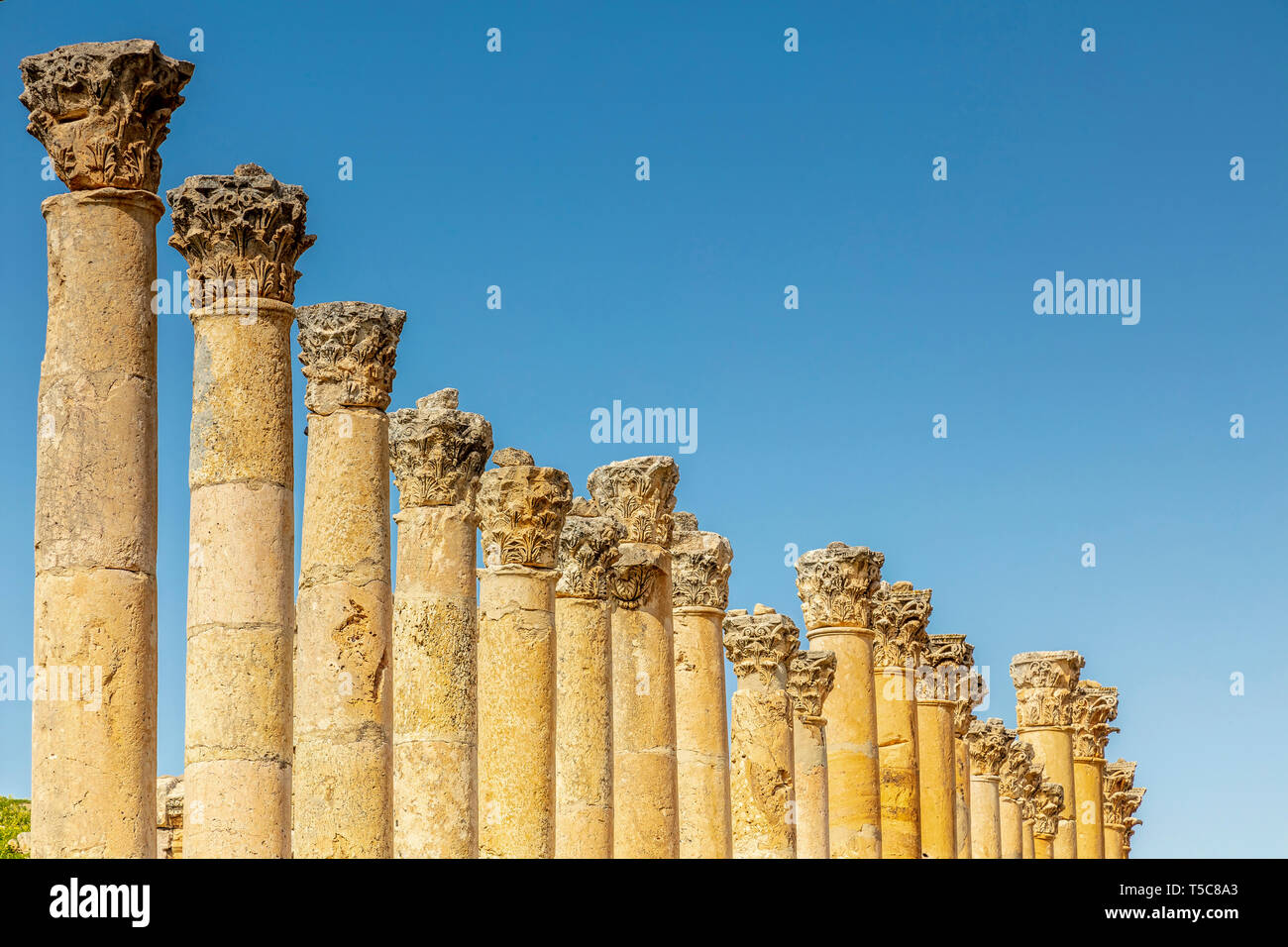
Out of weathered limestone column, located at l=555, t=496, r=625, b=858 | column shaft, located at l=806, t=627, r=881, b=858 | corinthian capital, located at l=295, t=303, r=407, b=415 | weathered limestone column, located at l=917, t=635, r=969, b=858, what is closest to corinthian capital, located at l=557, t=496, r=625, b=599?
weathered limestone column, located at l=555, t=496, r=625, b=858

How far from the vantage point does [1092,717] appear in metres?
54.3

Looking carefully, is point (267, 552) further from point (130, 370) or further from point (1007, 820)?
point (1007, 820)

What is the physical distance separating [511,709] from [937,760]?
16593 millimetres

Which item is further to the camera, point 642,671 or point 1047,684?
point 1047,684

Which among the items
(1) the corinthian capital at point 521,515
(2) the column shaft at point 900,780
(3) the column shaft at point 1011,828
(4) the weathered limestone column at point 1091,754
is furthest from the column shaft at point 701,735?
(4) the weathered limestone column at point 1091,754

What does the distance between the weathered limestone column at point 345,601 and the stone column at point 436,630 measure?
1765mm

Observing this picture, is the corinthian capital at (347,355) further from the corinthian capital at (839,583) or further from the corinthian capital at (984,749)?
the corinthian capital at (984,749)

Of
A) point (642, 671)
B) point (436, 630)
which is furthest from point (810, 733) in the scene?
point (436, 630)

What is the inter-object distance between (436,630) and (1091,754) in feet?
116

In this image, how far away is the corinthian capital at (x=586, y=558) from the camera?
2716cm

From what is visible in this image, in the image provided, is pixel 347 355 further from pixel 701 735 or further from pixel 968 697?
pixel 968 697

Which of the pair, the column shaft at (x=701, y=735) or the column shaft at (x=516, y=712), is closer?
the column shaft at (x=516, y=712)

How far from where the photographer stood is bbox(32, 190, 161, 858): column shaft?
1614cm

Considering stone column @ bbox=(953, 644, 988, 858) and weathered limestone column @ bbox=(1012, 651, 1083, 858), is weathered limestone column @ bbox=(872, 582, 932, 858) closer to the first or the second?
stone column @ bbox=(953, 644, 988, 858)
